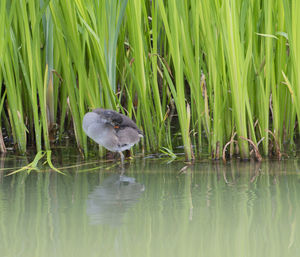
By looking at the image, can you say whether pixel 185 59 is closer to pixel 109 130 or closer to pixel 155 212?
pixel 109 130

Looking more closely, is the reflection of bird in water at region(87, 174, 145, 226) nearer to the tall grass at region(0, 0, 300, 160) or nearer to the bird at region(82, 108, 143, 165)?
the bird at region(82, 108, 143, 165)

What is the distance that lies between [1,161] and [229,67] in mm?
1438

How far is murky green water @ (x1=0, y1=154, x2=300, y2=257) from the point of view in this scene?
168cm

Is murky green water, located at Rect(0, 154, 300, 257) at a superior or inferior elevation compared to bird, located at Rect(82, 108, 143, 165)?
inferior

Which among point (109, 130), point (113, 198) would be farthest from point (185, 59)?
point (113, 198)

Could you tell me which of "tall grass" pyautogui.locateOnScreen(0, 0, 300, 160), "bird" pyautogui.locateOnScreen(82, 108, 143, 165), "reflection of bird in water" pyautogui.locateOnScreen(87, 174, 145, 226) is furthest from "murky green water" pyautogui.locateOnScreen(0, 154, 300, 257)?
Result: "tall grass" pyautogui.locateOnScreen(0, 0, 300, 160)

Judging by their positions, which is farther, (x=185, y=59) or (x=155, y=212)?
(x=185, y=59)

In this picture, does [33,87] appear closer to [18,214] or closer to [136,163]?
[136,163]

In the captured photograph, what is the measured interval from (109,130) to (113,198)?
77 cm

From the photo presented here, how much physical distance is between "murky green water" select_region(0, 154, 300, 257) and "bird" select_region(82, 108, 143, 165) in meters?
0.16

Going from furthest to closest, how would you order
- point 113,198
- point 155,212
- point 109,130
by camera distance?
point 109,130, point 113,198, point 155,212

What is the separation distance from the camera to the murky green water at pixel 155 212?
1.68 metres

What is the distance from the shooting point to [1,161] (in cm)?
314

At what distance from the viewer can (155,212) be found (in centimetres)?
204
